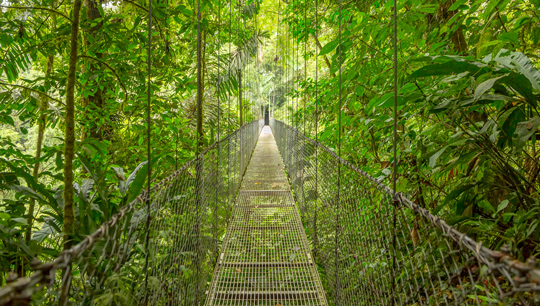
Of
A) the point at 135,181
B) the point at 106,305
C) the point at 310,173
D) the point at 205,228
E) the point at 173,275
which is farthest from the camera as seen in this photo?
the point at 310,173

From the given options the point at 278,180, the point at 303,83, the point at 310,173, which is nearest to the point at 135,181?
the point at 310,173

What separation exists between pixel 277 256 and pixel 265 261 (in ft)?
0.35

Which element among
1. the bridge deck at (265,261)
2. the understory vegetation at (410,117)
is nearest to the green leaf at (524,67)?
the understory vegetation at (410,117)

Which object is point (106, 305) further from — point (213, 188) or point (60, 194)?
point (213, 188)

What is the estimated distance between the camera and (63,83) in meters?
1.67

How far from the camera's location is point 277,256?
2174 mm

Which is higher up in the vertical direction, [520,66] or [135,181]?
[520,66]

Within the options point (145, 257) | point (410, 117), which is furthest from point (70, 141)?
point (410, 117)

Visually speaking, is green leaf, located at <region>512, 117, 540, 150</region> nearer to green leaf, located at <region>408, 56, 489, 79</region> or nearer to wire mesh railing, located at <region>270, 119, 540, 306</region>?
green leaf, located at <region>408, 56, 489, 79</region>

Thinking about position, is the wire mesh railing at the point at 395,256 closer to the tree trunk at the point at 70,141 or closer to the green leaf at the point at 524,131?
the green leaf at the point at 524,131

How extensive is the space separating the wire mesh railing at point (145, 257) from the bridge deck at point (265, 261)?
15 cm

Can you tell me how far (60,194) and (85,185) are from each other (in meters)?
0.14

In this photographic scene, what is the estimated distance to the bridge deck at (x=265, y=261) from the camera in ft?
5.76

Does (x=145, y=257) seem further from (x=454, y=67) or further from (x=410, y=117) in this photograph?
(x=410, y=117)
